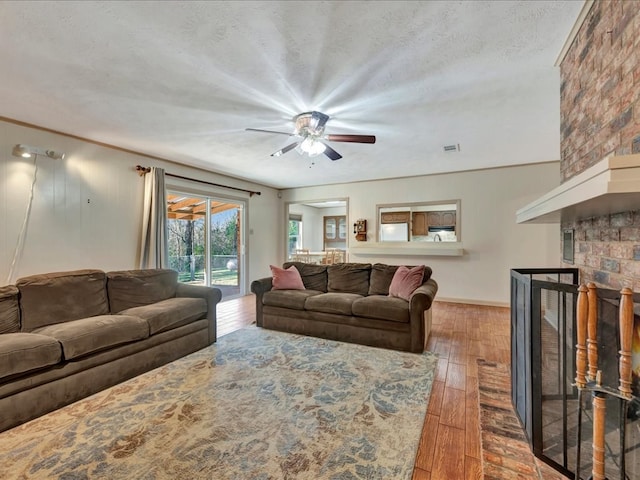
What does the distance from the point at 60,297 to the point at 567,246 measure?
424 centimetres

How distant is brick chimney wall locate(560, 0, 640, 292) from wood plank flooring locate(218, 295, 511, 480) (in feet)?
3.94

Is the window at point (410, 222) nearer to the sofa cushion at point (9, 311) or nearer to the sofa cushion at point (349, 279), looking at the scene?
the sofa cushion at point (349, 279)

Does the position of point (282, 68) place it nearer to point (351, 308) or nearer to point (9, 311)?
point (351, 308)

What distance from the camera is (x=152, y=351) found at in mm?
2670

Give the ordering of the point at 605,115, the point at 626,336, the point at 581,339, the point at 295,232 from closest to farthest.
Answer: the point at 626,336, the point at 581,339, the point at 605,115, the point at 295,232

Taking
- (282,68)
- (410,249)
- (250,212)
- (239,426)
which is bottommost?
(239,426)

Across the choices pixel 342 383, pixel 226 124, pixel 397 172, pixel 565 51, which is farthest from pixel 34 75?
pixel 397 172

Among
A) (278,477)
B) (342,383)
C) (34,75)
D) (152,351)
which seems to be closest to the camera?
(278,477)

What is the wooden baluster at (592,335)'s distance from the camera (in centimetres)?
113

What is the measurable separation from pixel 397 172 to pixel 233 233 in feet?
11.9

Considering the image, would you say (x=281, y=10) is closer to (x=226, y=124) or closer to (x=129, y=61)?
(x=129, y=61)

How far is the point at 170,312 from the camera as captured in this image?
9.42 ft

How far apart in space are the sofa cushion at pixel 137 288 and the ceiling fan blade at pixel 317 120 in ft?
8.13

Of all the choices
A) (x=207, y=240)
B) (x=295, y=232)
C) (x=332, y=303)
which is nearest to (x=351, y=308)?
(x=332, y=303)
